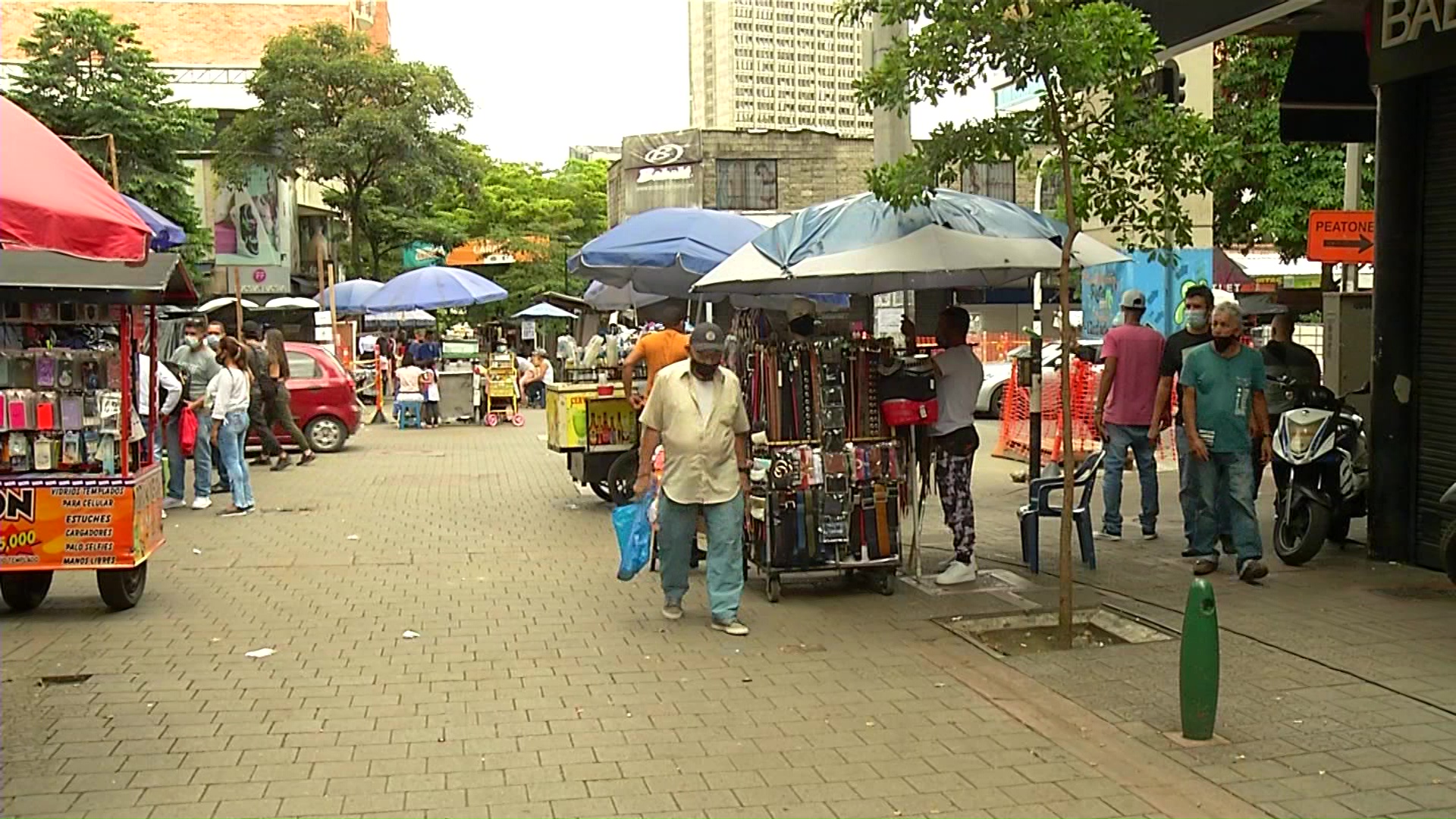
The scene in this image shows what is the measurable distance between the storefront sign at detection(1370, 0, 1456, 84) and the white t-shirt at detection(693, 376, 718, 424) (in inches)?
202

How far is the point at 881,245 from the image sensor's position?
26.3 ft

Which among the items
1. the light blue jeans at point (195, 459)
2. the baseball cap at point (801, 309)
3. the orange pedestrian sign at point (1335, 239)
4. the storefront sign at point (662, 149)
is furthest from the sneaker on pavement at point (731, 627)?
the storefront sign at point (662, 149)

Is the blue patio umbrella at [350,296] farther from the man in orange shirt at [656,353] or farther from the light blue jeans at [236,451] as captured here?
the man in orange shirt at [656,353]

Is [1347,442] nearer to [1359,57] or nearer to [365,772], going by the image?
[1359,57]

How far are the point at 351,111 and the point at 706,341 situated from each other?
89.2ft

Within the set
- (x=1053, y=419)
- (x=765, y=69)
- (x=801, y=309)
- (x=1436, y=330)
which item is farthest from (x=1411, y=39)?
(x=765, y=69)

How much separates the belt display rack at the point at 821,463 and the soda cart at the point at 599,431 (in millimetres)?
4086

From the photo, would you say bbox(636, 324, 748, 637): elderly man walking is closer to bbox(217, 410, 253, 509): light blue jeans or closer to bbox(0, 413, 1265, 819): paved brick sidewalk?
bbox(0, 413, 1265, 819): paved brick sidewalk

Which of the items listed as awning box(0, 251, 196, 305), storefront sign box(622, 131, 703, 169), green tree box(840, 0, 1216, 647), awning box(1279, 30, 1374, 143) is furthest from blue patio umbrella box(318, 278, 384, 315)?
green tree box(840, 0, 1216, 647)

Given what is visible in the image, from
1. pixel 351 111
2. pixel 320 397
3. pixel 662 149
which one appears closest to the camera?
pixel 320 397

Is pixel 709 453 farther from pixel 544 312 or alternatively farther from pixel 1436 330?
pixel 544 312

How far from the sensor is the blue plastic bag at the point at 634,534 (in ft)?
27.3

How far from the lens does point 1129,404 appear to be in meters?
10.3

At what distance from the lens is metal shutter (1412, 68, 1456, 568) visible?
876 cm
